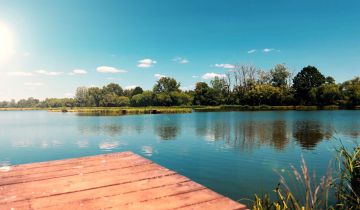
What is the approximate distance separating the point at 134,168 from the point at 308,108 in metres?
83.0

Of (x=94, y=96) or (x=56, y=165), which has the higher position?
(x=94, y=96)

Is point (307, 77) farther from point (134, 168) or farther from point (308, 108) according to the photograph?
point (134, 168)

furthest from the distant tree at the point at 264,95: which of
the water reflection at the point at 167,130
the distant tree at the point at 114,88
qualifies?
the distant tree at the point at 114,88

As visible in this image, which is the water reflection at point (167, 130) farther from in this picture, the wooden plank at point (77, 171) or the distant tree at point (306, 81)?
the distant tree at point (306, 81)

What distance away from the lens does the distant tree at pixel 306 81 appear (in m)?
83.7

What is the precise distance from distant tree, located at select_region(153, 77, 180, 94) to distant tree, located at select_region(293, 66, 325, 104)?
5166cm

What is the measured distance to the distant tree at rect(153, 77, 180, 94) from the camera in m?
119

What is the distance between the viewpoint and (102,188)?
12.5 ft

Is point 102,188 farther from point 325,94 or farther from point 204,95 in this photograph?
point 204,95

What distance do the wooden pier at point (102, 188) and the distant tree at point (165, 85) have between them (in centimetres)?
11359

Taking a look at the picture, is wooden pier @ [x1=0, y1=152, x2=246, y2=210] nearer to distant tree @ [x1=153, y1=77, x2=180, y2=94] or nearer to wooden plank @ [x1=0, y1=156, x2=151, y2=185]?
wooden plank @ [x1=0, y1=156, x2=151, y2=185]

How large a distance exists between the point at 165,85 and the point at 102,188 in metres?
116

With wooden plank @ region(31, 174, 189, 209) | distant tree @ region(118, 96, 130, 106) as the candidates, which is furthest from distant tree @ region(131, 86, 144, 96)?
wooden plank @ region(31, 174, 189, 209)

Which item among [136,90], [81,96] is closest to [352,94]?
[136,90]
